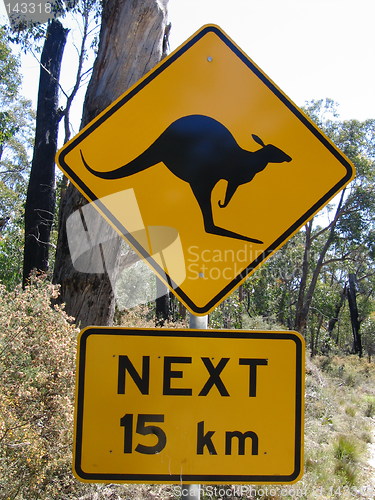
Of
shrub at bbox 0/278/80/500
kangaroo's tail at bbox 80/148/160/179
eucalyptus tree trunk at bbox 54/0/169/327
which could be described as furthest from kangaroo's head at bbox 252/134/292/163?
eucalyptus tree trunk at bbox 54/0/169/327

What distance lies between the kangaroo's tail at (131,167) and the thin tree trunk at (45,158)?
10738 millimetres

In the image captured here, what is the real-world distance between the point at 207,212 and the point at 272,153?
1.16ft

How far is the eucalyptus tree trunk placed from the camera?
5.27 m

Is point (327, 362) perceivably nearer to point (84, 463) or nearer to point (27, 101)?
point (27, 101)

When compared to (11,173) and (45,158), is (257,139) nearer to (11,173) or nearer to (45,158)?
(45,158)

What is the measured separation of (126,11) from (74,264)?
103 inches

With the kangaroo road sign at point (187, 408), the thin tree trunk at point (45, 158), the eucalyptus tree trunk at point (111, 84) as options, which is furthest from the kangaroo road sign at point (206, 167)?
the thin tree trunk at point (45, 158)

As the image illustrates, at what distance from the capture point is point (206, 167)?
211 centimetres

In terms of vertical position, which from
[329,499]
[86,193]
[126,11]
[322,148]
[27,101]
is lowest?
[329,499]

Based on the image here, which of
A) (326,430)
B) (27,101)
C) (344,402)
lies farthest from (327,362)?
(27,101)

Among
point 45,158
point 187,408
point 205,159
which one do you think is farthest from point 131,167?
point 45,158

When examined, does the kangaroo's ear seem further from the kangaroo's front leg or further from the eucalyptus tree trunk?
the eucalyptus tree trunk

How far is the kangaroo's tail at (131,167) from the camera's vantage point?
2088mm

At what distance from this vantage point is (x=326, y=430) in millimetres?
10695
